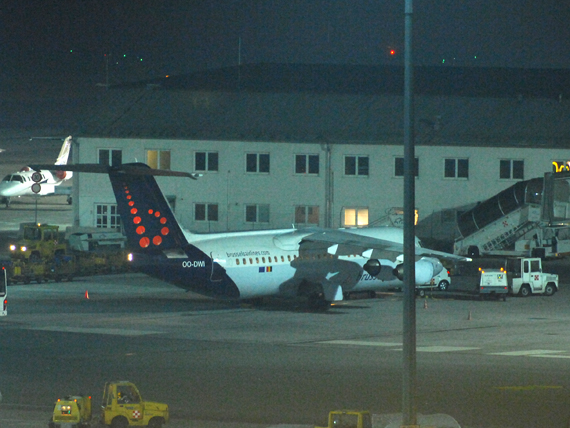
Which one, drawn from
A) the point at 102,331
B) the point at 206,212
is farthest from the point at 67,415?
the point at 206,212

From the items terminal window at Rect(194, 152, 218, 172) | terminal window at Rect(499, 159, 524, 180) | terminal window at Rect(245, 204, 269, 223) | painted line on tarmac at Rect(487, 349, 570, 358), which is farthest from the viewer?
terminal window at Rect(194, 152, 218, 172)

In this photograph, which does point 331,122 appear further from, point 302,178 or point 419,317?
point 419,317

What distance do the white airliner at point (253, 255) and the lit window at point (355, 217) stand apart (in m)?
19.2

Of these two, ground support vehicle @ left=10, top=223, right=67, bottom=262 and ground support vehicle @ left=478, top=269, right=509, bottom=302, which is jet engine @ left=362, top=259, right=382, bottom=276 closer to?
ground support vehicle @ left=478, top=269, right=509, bottom=302

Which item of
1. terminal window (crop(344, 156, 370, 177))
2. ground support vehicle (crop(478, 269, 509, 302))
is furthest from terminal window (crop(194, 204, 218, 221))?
ground support vehicle (crop(478, 269, 509, 302))

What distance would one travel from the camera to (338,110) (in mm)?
68688

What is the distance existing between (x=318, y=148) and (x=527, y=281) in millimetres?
22341

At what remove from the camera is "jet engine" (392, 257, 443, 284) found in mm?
42656

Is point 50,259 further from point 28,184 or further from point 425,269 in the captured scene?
point 28,184

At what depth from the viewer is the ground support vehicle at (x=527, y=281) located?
4716cm

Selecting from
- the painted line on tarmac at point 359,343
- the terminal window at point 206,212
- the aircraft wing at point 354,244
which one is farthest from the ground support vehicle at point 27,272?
the painted line on tarmac at point 359,343

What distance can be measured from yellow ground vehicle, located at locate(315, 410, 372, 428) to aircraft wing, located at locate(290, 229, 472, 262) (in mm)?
25802

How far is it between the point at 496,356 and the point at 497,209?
30498 mm

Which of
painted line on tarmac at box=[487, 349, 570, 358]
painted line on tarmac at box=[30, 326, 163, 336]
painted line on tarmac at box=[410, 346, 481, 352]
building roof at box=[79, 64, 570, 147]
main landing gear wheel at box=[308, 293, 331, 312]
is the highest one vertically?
building roof at box=[79, 64, 570, 147]
